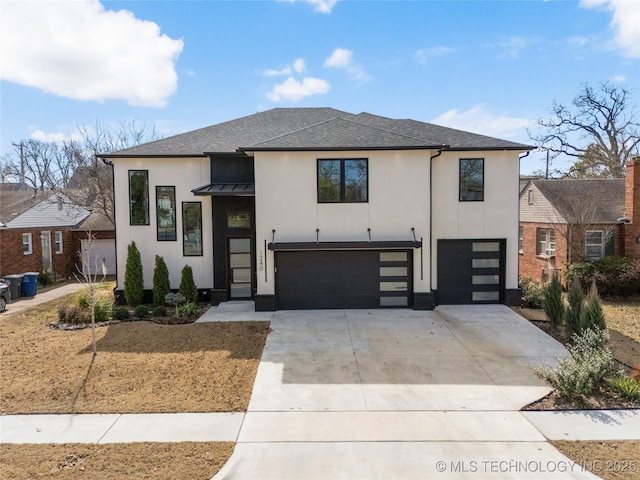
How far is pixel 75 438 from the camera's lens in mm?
5484

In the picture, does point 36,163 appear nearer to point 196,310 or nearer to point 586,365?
point 196,310

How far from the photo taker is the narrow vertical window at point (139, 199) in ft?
43.9

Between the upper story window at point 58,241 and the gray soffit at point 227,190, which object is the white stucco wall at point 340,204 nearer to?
the gray soffit at point 227,190

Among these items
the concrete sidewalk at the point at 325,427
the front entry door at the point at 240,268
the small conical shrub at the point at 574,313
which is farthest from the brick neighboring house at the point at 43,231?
the small conical shrub at the point at 574,313

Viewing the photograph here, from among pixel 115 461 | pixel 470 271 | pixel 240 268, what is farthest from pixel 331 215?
pixel 115 461

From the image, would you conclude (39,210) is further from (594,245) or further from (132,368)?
(594,245)

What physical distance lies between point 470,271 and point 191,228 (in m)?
9.52

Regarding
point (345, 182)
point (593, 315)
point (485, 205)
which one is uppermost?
point (345, 182)

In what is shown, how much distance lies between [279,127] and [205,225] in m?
5.03

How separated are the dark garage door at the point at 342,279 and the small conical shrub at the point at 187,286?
9.53 feet

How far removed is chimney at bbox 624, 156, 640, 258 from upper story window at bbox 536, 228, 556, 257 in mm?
2591

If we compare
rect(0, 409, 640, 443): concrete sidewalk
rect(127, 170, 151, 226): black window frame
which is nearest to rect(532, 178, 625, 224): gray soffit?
rect(0, 409, 640, 443): concrete sidewalk

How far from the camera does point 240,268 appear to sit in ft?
44.4

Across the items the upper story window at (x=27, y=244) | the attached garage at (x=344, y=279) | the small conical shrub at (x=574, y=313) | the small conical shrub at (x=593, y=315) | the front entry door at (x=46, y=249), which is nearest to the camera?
the small conical shrub at (x=593, y=315)
